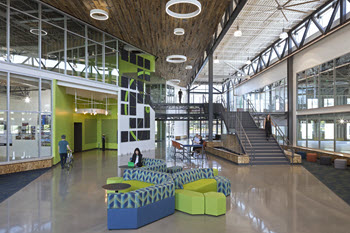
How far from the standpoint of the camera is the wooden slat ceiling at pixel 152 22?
11289mm

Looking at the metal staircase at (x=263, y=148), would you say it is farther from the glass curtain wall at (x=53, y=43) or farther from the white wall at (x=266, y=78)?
the glass curtain wall at (x=53, y=43)

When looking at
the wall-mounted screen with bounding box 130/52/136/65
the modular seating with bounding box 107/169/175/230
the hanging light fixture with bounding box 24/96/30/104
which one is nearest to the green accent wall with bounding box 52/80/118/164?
the hanging light fixture with bounding box 24/96/30/104

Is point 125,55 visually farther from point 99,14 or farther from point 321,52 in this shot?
point 321,52

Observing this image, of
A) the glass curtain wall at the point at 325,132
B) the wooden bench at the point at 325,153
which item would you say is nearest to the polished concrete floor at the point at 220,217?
the wooden bench at the point at 325,153

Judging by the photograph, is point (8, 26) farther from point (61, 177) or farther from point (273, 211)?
point (273, 211)

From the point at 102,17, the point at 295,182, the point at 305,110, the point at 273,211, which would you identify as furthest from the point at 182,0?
the point at 305,110

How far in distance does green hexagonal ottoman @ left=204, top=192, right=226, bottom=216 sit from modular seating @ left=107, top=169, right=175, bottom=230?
2.66 ft

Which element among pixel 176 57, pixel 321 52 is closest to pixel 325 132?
pixel 321 52

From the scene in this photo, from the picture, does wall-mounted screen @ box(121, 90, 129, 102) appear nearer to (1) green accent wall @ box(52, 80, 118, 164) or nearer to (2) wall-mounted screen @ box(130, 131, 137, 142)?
(1) green accent wall @ box(52, 80, 118, 164)

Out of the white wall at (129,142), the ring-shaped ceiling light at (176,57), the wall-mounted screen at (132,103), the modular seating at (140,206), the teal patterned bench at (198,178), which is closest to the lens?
the modular seating at (140,206)

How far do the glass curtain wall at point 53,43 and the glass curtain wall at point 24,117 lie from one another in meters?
0.93

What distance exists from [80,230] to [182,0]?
25.1 ft

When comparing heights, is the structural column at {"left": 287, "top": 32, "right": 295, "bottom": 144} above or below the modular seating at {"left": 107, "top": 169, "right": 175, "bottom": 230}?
above

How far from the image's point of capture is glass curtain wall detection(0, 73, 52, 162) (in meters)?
10.8
